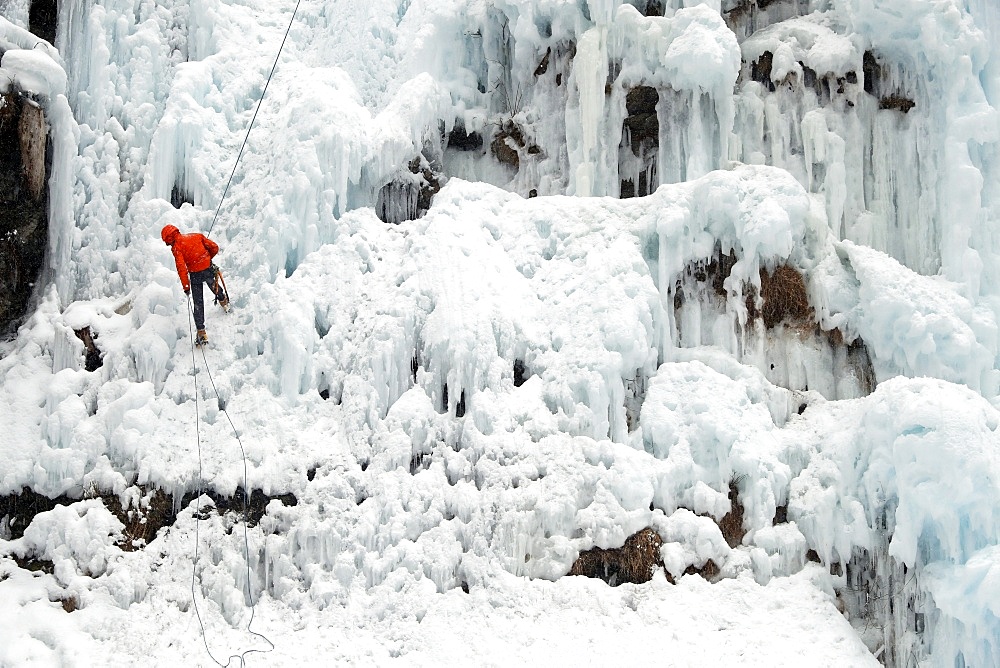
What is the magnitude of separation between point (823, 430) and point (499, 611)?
402 cm

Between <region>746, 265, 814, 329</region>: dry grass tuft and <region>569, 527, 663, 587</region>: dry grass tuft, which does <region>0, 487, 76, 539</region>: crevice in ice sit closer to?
<region>569, 527, 663, 587</region>: dry grass tuft

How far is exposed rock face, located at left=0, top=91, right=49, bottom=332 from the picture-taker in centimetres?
1114

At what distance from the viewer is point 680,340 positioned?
11484mm

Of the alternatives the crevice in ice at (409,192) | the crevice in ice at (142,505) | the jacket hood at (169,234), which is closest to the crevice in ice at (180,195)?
the jacket hood at (169,234)

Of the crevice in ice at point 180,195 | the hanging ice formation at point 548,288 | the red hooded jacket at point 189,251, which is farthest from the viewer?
the crevice in ice at point 180,195

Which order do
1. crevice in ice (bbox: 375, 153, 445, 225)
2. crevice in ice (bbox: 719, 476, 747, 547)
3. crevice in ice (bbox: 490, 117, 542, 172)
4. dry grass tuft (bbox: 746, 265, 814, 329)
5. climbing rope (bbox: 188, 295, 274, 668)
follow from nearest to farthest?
climbing rope (bbox: 188, 295, 274, 668) < crevice in ice (bbox: 719, 476, 747, 547) < dry grass tuft (bbox: 746, 265, 814, 329) < crevice in ice (bbox: 375, 153, 445, 225) < crevice in ice (bbox: 490, 117, 542, 172)

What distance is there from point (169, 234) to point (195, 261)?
1.41 feet

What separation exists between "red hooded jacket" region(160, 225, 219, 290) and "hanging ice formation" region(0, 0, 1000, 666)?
596 mm

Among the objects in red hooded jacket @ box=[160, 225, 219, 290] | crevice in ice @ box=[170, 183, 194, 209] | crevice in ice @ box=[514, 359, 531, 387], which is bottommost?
crevice in ice @ box=[514, 359, 531, 387]

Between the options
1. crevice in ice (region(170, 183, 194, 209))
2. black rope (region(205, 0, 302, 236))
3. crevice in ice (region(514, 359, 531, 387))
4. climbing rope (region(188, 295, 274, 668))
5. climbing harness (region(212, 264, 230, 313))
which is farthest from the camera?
crevice in ice (region(170, 183, 194, 209))

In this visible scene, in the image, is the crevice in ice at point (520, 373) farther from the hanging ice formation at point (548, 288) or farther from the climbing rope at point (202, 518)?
the climbing rope at point (202, 518)

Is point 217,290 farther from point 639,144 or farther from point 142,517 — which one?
point 639,144

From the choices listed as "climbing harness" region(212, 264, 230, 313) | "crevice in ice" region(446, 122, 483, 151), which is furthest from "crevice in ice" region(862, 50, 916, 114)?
"climbing harness" region(212, 264, 230, 313)

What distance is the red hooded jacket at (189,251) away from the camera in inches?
417
